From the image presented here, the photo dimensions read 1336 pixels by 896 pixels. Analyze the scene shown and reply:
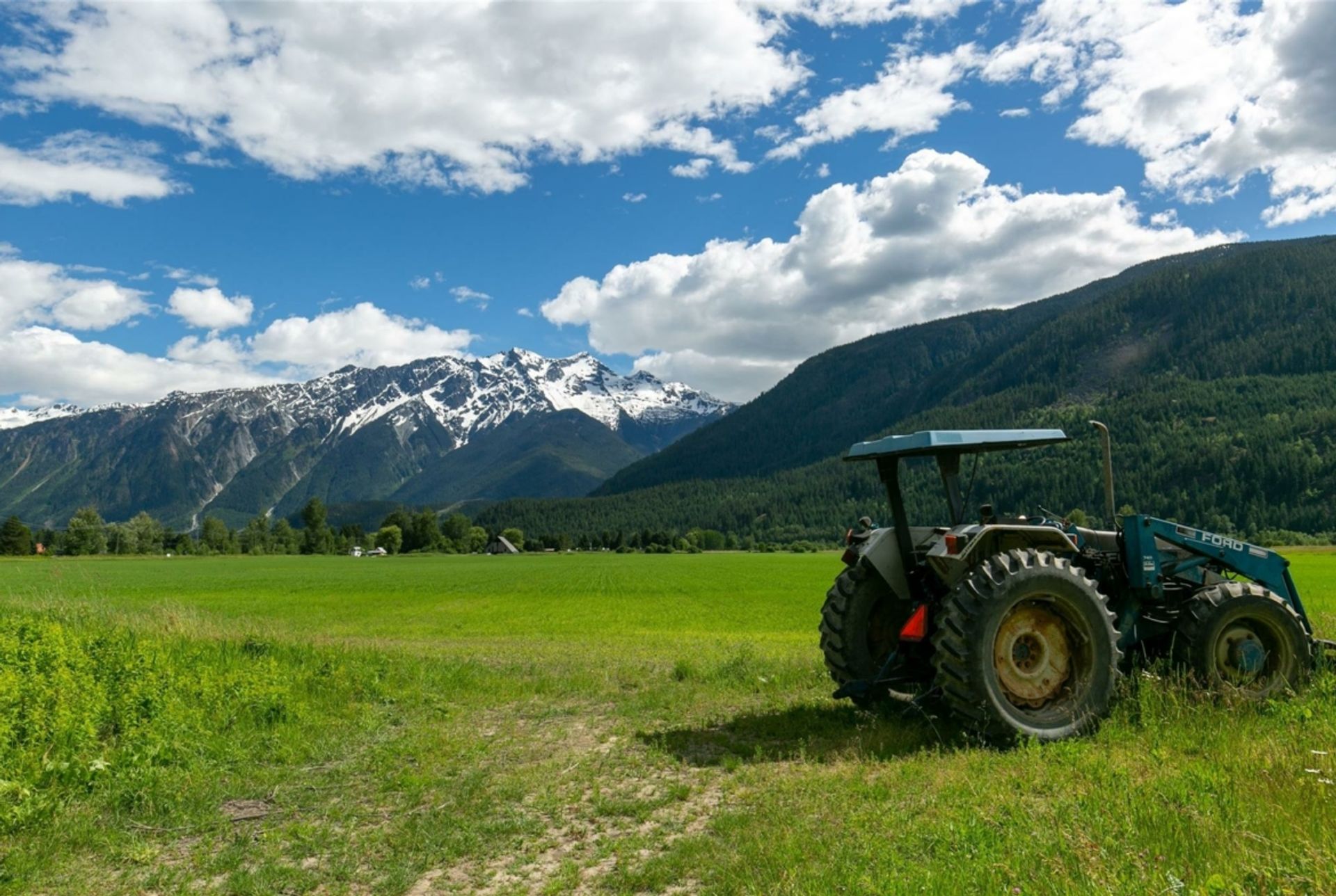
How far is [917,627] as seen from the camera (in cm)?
740

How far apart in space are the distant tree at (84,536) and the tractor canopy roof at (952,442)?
130m

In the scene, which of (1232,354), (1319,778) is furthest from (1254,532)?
(1319,778)

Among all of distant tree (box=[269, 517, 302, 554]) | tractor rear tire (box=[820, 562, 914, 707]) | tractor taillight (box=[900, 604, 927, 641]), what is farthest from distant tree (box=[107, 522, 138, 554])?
tractor taillight (box=[900, 604, 927, 641])

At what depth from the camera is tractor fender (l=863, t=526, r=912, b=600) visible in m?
8.20

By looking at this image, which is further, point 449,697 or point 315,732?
point 449,697

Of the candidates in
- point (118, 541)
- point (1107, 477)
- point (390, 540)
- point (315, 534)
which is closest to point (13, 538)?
point (118, 541)

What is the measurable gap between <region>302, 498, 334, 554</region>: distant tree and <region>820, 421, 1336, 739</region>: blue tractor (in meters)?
146

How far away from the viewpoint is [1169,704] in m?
7.07

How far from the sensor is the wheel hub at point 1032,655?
710 cm

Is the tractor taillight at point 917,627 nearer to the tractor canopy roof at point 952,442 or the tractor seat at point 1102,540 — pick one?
the tractor canopy roof at point 952,442

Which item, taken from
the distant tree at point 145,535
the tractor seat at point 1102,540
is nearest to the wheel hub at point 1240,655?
the tractor seat at point 1102,540

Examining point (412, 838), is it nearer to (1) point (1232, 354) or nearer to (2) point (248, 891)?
(2) point (248, 891)

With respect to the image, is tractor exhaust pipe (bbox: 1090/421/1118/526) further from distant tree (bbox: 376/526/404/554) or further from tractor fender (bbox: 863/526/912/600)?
distant tree (bbox: 376/526/404/554)

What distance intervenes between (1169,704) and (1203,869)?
3.83m
